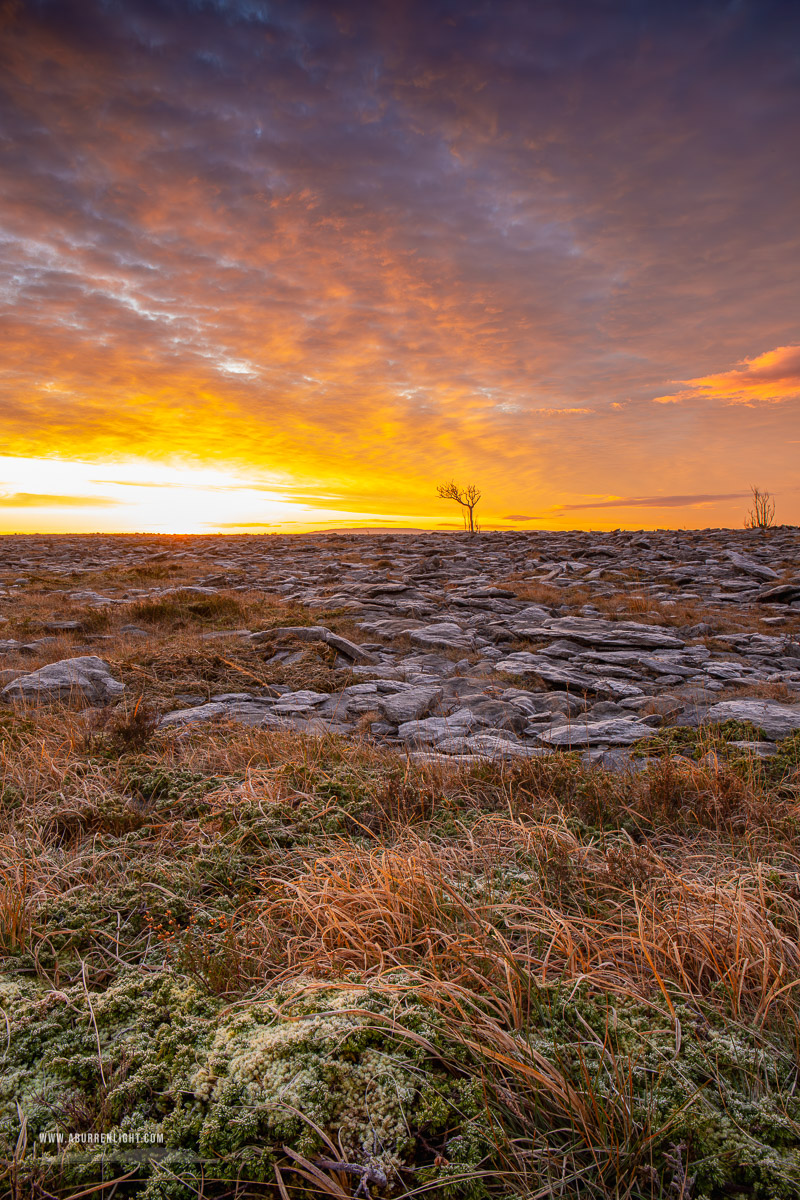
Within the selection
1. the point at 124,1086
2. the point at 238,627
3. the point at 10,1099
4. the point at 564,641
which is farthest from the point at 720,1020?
the point at 238,627

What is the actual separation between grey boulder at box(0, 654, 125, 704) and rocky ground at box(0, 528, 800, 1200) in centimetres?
4

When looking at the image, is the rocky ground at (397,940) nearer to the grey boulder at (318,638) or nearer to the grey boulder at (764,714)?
the grey boulder at (764,714)

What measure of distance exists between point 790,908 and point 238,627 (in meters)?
9.93

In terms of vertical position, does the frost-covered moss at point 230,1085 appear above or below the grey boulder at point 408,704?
above

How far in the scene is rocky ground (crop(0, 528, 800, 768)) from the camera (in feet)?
21.0

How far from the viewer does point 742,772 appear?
4434 millimetres

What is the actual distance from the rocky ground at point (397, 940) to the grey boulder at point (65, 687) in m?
0.04

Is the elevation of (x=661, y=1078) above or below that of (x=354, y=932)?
above

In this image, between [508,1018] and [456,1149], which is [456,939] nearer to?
[508,1018]

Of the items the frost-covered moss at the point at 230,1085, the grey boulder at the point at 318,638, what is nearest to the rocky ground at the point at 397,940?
the frost-covered moss at the point at 230,1085

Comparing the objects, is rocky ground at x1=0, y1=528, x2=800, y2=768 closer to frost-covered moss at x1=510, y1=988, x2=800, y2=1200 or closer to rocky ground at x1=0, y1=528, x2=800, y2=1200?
rocky ground at x1=0, y1=528, x2=800, y2=1200

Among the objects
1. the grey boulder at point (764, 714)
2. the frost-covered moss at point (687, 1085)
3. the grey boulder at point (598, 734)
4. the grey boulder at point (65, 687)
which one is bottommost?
the grey boulder at point (598, 734)

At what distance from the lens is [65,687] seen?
7027 millimetres

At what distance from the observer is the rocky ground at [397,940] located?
5.51 feet
